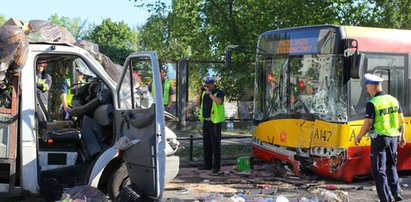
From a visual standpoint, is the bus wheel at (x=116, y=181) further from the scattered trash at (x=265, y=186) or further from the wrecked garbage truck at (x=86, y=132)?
the scattered trash at (x=265, y=186)

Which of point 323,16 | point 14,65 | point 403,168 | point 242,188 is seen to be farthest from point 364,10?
point 14,65

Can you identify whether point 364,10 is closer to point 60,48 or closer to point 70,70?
point 70,70

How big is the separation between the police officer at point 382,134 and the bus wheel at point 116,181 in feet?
10.6

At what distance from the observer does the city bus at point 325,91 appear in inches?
331

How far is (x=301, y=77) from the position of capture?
902 centimetres

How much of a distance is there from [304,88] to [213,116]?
6.06ft

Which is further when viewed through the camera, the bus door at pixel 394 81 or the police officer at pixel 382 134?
the bus door at pixel 394 81

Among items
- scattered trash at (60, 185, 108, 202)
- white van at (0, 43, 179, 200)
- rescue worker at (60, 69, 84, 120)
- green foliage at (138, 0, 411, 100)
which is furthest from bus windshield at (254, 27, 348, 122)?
green foliage at (138, 0, 411, 100)

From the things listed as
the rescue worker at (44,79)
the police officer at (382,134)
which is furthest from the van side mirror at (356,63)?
the rescue worker at (44,79)

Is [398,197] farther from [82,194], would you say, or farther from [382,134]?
[82,194]

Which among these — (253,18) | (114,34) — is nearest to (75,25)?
(114,34)

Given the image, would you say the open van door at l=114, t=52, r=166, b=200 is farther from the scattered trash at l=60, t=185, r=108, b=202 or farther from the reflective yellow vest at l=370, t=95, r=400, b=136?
the reflective yellow vest at l=370, t=95, r=400, b=136

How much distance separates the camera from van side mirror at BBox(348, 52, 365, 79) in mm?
8047

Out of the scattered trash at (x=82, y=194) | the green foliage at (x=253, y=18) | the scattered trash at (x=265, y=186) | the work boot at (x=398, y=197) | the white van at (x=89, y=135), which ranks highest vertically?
the green foliage at (x=253, y=18)
